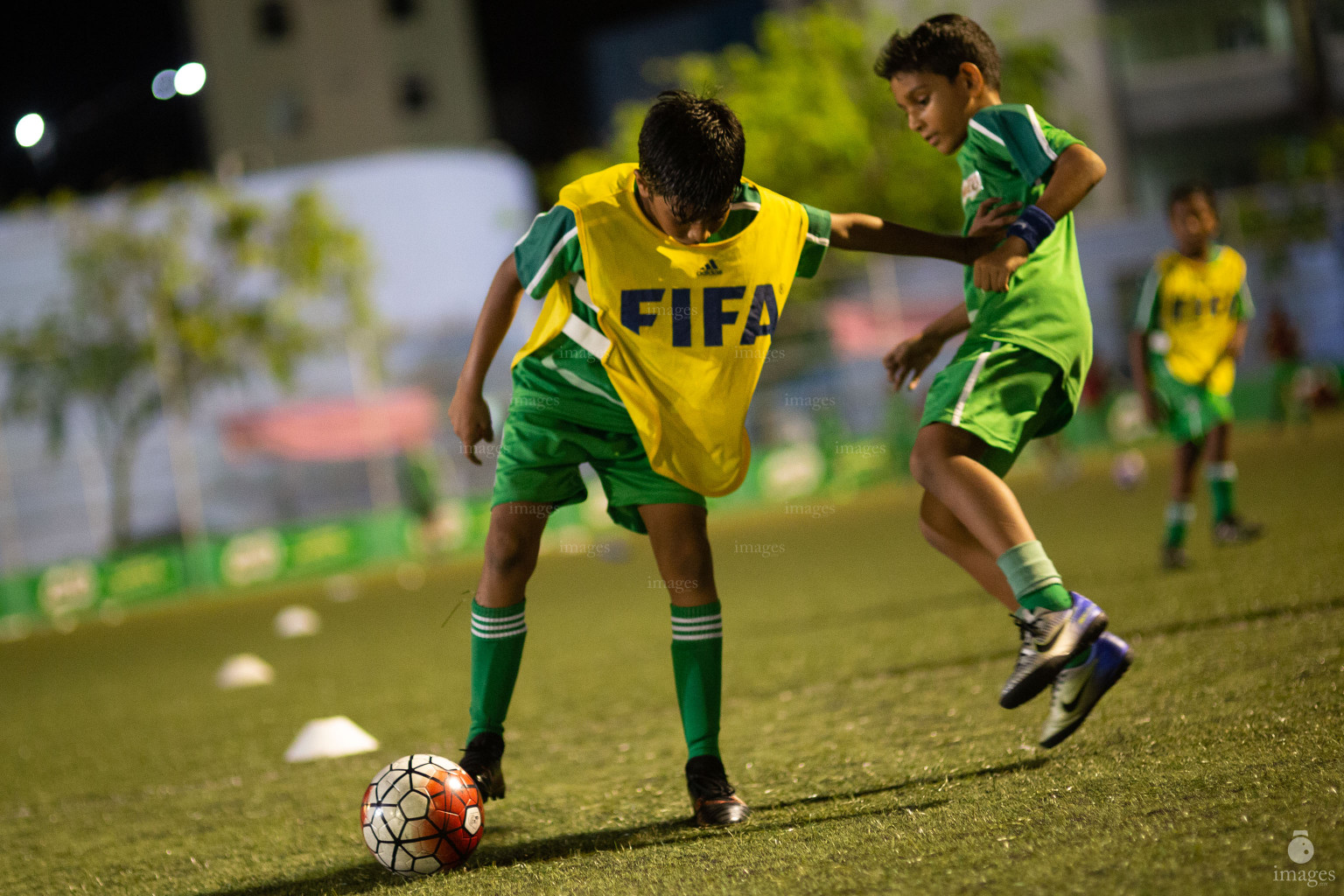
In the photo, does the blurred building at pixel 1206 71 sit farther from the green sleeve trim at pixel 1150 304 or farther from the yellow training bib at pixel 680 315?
the yellow training bib at pixel 680 315

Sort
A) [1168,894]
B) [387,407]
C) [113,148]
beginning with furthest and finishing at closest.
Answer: [113,148] < [387,407] < [1168,894]

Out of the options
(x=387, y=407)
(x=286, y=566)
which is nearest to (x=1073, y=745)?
(x=286, y=566)

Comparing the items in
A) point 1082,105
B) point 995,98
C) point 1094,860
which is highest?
point 1082,105

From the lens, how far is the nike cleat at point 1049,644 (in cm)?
273

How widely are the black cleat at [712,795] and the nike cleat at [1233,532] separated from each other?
15.8 ft

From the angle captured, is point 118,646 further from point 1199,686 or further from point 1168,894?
point 1168,894

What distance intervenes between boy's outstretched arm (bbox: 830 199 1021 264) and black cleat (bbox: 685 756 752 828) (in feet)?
4.29

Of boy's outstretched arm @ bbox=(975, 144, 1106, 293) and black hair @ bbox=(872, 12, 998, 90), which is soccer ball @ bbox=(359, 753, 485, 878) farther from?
black hair @ bbox=(872, 12, 998, 90)

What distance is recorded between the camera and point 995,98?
10.9 feet

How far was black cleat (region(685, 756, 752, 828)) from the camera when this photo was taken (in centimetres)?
286

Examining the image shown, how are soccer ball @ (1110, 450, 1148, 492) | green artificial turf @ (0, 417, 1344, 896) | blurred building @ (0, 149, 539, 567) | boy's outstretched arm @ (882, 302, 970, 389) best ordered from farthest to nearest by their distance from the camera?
blurred building @ (0, 149, 539, 567) < soccer ball @ (1110, 450, 1148, 492) < boy's outstretched arm @ (882, 302, 970, 389) < green artificial turf @ (0, 417, 1344, 896)

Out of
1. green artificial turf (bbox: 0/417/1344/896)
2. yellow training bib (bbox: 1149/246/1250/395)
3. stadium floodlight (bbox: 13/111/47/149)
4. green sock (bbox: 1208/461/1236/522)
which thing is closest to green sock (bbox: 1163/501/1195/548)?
green artificial turf (bbox: 0/417/1344/896)

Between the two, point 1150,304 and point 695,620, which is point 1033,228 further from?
point 1150,304

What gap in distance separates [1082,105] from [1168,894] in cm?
2931
